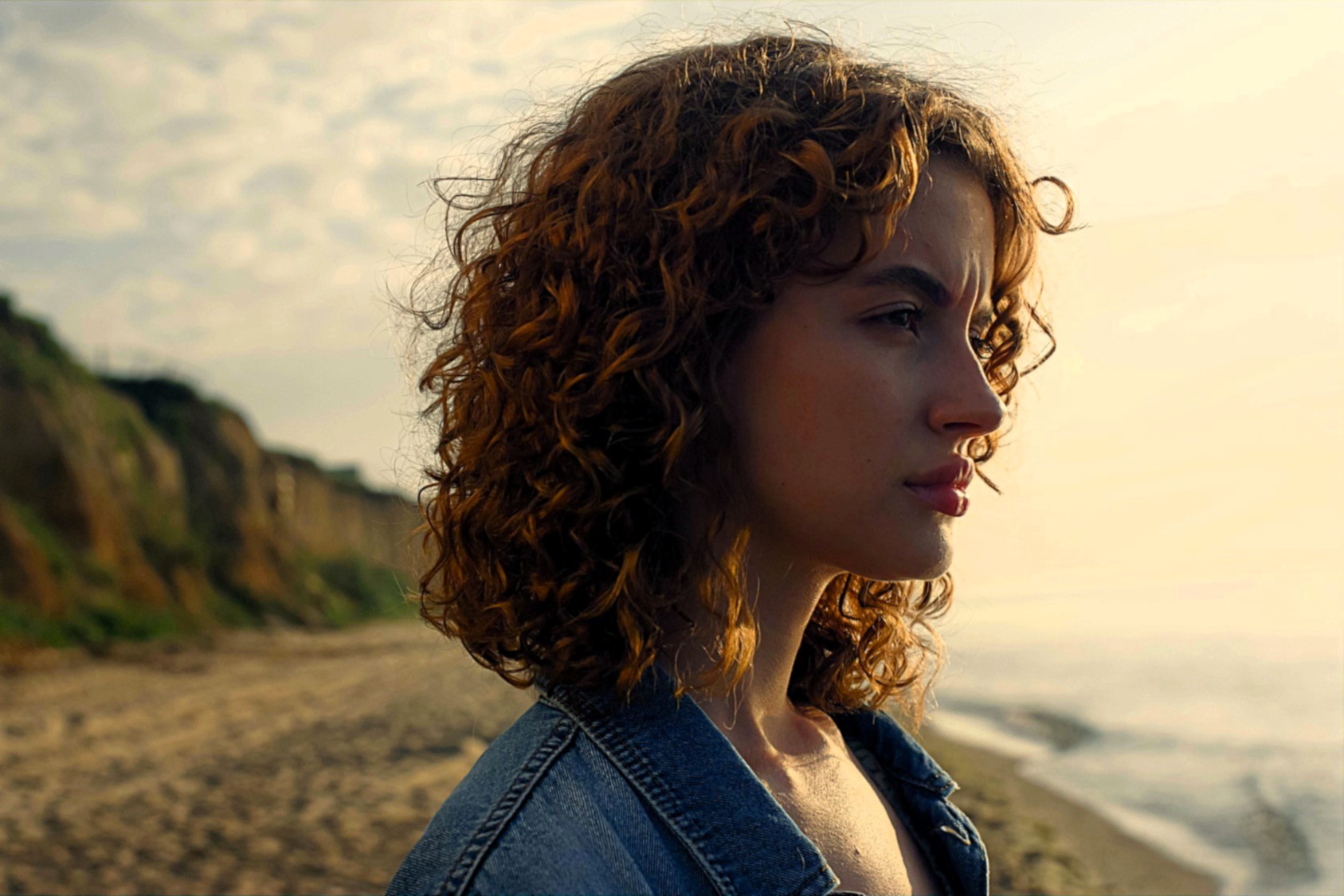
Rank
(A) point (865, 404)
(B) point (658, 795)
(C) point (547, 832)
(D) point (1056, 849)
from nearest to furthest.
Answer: (C) point (547, 832)
(B) point (658, 795)
(A) point (865, 404)
(D) point (1056, 849)

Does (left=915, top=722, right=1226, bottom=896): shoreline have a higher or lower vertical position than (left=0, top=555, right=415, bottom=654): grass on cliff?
higher

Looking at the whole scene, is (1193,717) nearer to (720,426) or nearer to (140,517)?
(720,426)

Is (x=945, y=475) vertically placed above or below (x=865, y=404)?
below

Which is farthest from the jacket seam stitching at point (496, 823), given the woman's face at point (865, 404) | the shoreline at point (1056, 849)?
the shoreline at point (1056, 849)

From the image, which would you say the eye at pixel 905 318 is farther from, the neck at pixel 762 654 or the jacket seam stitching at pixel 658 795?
the jacket seam stitching at pixel 658 795

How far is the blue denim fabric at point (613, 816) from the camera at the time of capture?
134cm

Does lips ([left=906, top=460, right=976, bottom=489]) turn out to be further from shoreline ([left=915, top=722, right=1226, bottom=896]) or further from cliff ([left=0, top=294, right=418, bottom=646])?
cliff ([left=0, top=294, right=418, bottom=646])

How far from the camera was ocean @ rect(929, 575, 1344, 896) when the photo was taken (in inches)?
254

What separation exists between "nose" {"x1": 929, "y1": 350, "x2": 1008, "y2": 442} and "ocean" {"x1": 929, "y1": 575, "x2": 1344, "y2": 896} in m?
1.04

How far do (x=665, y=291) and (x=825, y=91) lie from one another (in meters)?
0.41

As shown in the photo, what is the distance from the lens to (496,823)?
138cm

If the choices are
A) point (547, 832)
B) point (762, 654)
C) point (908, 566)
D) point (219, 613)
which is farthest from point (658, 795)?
point (219, 613)

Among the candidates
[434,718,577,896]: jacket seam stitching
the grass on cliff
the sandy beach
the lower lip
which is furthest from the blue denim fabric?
the grass on cliff

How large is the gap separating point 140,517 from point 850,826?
25.9 meters
